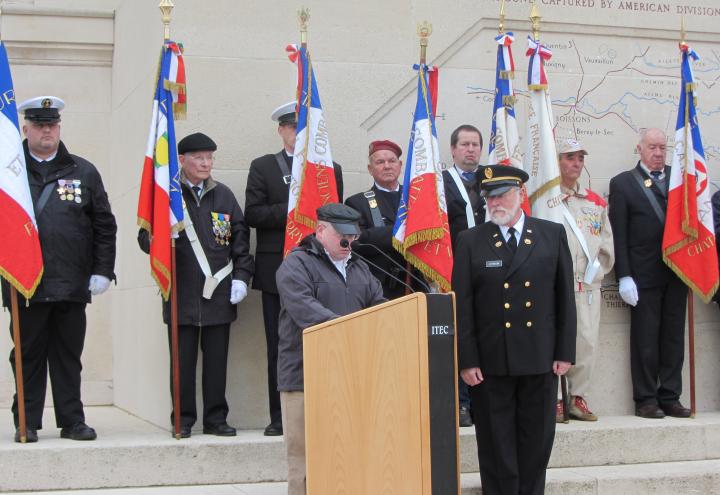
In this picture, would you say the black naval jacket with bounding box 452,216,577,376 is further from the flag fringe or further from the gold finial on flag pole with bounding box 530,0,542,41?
the flag fringe

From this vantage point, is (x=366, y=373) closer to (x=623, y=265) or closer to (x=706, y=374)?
(x=623, y=265)

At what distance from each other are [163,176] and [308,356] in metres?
A: 2.30

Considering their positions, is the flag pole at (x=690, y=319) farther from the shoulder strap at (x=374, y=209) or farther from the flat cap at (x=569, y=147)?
the shoulder strap at (x=374, y=209)

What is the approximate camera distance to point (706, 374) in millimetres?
8039

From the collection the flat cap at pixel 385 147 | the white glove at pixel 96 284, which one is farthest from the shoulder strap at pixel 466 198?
the white glove at pixel 96 284

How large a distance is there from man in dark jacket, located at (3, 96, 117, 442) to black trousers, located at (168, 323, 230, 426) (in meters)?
0.59

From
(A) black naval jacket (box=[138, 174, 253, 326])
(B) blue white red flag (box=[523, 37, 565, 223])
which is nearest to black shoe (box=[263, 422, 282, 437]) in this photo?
(A) black naval jacket (box=[138, 174, 253, 326])

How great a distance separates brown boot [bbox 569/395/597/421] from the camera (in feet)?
24.1

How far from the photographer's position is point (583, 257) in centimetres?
747

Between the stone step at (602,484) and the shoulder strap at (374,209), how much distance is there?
1706mm

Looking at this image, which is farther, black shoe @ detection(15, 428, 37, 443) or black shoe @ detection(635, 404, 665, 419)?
black shoe @ detection(635, 404, 665, 419)

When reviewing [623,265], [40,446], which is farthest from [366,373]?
[623,265]

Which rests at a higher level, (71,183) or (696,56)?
(696,56)

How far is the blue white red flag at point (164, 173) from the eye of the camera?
256 inches
